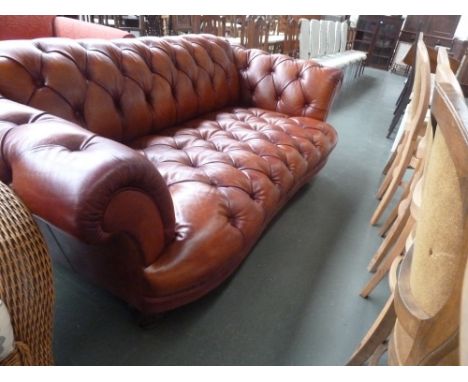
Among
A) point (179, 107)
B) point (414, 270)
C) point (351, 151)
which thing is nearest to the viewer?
point (414, 270)

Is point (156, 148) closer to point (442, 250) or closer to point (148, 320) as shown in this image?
point (148, 320)

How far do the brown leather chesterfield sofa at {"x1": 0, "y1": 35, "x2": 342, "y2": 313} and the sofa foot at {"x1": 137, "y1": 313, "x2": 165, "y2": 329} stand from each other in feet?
0.29

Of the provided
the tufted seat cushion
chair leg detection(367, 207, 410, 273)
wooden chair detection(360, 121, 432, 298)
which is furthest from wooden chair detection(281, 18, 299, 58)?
chair leg detection(367, 207, 410, 273)

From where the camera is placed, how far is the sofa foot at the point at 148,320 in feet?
3.08

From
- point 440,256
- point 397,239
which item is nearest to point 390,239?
point 397,239

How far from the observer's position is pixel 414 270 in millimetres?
532

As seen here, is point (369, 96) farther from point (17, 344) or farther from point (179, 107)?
point (17, 344)

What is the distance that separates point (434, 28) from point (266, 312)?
6.66 meters

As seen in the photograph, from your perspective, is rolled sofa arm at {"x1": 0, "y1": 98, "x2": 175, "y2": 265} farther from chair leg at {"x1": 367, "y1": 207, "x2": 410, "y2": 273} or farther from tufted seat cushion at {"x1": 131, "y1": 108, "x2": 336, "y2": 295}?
chair leg at {"x1": 367, "y1": 207, "x2": 410, "y2": 273}

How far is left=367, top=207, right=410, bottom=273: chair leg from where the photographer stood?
1.14 meters

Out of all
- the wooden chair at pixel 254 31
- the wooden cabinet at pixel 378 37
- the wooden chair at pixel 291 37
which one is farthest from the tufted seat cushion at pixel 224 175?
the wooden cabinet at pixel 378 37

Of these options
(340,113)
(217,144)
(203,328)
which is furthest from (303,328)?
(340,113)

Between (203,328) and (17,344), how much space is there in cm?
54

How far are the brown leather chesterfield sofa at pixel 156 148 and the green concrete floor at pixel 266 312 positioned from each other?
0.14m
